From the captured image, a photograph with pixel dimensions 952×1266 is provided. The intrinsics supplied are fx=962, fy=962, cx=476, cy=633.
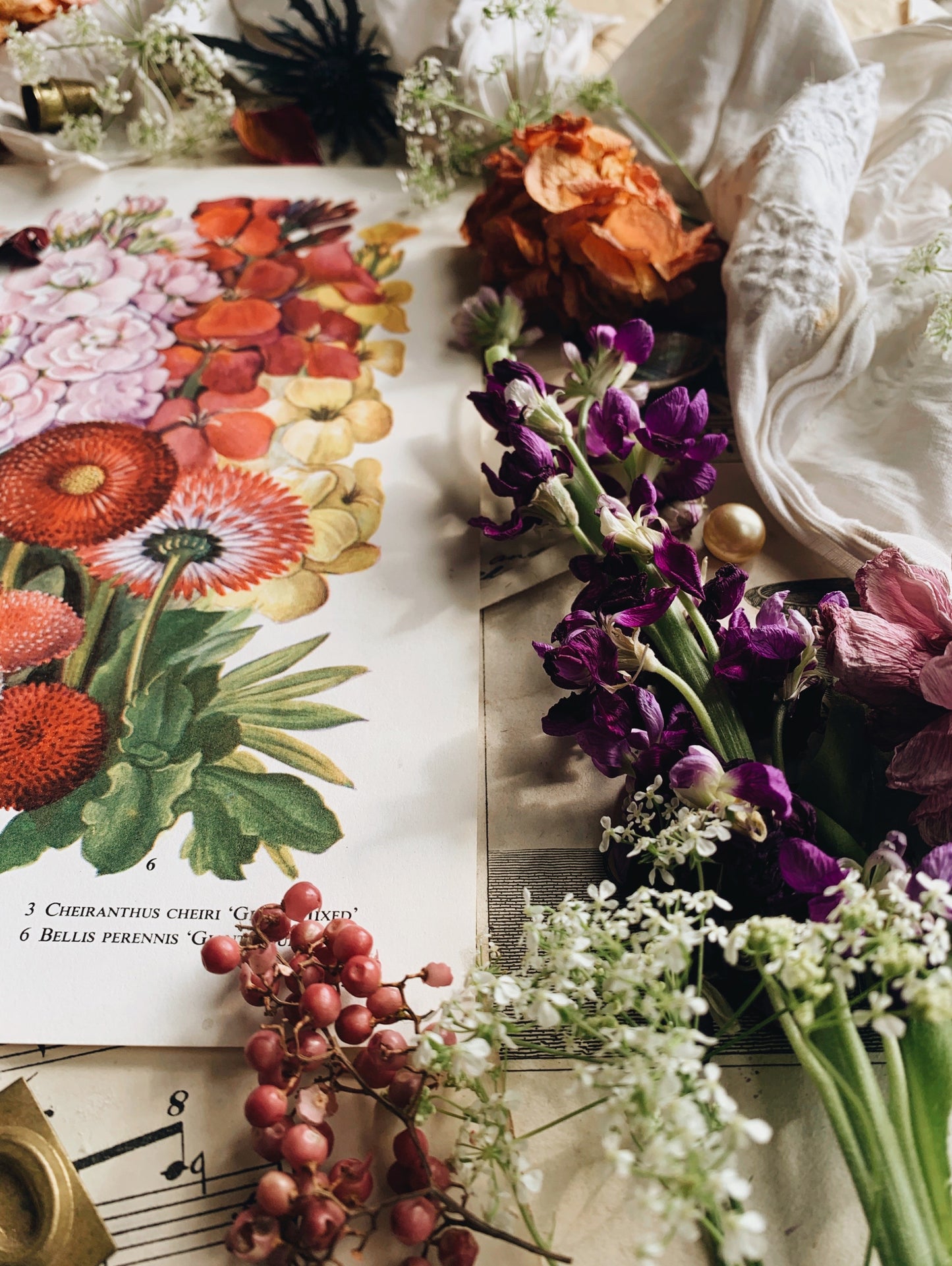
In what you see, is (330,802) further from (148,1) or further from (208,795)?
(148,1)

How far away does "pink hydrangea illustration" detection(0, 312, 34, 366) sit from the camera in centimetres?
75

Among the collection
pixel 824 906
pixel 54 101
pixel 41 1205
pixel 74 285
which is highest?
pixel 54 101

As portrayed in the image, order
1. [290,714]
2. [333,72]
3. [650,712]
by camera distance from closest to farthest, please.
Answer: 1. [650,712]
2. [290,714]
3. [333,72]

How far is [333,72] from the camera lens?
0.90 m

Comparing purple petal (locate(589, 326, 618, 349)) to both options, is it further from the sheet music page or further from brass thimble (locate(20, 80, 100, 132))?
brass thimble (locate(20, 80, 100, 132))

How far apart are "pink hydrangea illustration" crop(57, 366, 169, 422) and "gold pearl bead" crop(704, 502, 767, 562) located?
42 centimetres

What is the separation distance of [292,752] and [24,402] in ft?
1.22

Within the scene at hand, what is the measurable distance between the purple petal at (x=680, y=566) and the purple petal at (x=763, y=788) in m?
0.10

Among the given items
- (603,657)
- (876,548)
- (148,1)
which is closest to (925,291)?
(876,548)

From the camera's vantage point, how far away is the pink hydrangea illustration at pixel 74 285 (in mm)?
781

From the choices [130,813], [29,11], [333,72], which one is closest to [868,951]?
[130,813]

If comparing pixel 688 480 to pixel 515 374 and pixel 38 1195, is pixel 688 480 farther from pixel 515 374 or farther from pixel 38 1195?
pixel 38 1195

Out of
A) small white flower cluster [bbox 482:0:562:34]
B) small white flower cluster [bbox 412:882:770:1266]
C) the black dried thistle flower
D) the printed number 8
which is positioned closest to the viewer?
small white flower cluster [bbox 412:882:770:1266]

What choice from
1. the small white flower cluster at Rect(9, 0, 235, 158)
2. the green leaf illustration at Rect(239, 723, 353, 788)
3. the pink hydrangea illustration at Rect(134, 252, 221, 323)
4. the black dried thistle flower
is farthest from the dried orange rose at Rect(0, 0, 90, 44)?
the green leaf illustration at Rect(239, 723, 353, 788)
